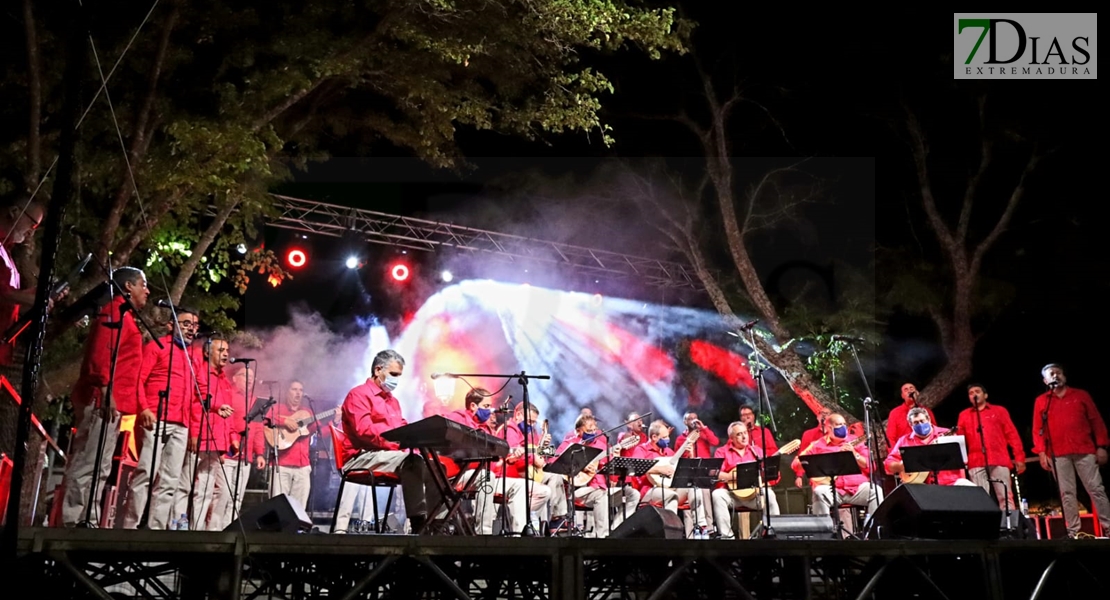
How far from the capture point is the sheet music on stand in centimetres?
931

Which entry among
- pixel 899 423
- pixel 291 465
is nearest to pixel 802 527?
pixel 899 423

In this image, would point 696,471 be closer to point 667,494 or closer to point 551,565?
point 667,494

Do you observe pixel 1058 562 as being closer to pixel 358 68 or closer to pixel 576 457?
pixel 576 457

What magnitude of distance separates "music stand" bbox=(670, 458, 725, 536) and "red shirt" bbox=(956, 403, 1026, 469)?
11.7 feet

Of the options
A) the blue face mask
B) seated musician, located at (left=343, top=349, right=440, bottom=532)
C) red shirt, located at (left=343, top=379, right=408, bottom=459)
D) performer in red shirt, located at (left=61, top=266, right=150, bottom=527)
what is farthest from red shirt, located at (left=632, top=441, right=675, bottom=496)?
performer in red shirt, located at (left=61, top=266, right=150, bottom=527)

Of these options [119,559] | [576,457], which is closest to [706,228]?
[576,457]

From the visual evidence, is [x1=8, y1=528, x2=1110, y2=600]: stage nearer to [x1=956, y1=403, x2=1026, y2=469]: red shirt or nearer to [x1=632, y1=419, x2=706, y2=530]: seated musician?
[x1=632, y1=419, x2=706, y2=530]: seated musician

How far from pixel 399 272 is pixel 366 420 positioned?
1157 cm

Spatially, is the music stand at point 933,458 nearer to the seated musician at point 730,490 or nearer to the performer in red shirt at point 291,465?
the seated musician at point 730,490

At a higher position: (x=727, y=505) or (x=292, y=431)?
(x=292, y=431)

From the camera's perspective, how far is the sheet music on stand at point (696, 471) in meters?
9.31

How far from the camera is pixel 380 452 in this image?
6.89 metres

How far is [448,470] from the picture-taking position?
8.12 meters

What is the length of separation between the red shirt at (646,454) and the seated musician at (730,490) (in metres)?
0.80
